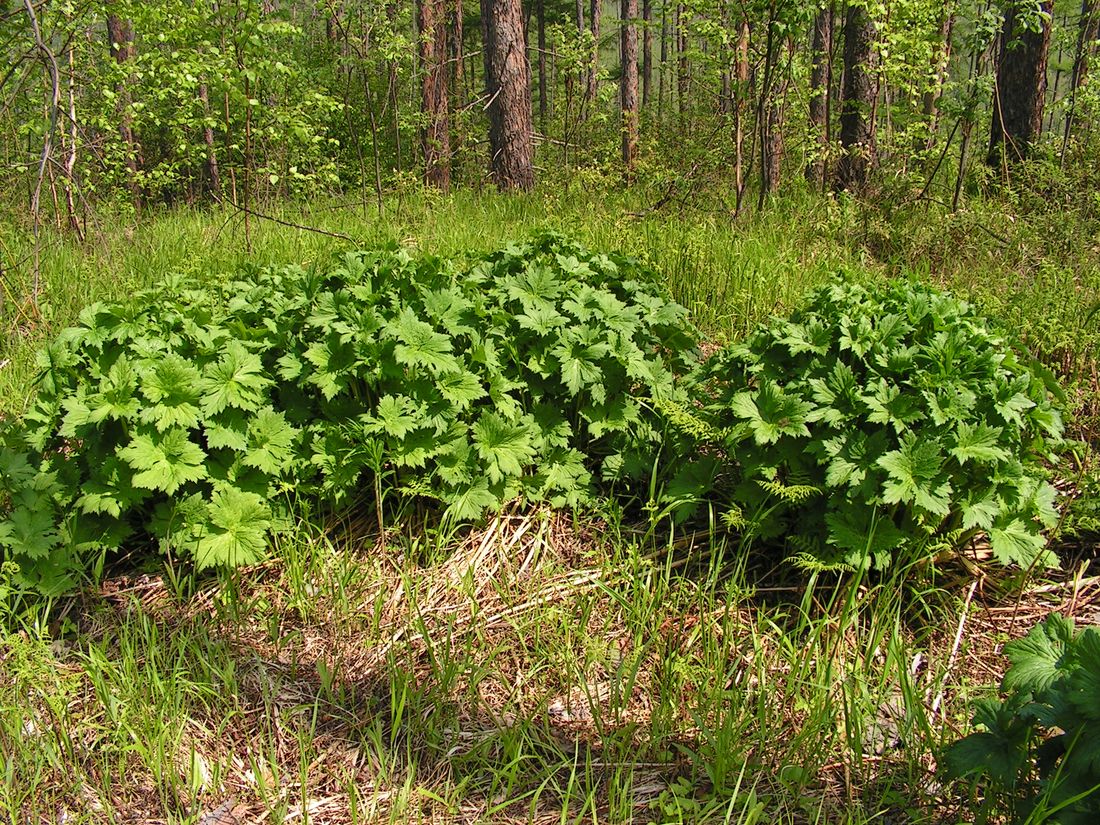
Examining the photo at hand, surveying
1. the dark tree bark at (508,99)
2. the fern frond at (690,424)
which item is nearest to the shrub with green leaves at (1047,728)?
the fern frond at (690,424)

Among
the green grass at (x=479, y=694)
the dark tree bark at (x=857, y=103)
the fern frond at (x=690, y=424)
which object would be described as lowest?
the green grass at (x=479, y=694)

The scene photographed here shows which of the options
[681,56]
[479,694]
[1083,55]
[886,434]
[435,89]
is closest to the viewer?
[479,694]

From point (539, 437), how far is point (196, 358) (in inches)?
54.9

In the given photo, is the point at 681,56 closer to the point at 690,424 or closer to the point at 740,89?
the point at 740,89

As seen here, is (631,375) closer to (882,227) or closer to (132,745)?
(132,745)

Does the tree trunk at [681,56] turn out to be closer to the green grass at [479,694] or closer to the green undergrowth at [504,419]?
the green undergrowth at [504,419]

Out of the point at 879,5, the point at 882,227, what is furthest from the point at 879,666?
the point at 879,5

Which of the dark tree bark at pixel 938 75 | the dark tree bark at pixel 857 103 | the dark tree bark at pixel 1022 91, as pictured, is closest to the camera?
the dark tree bark at pixel 1022 91

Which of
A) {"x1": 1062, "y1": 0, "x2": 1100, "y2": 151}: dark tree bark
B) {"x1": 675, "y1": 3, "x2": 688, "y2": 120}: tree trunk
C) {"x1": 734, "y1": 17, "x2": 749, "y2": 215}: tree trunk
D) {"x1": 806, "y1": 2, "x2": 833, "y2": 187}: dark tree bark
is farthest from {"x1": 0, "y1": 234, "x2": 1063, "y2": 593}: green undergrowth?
{"x1": 1062, "y1": 0, "x2": 1100, "y2": 151}: dark tree bark

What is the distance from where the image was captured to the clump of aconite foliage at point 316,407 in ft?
9.37

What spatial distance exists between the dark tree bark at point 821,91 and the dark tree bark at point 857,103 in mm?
253

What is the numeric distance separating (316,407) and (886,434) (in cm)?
223

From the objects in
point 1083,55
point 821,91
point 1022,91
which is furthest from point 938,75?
point 1083,55

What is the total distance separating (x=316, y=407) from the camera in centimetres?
329
